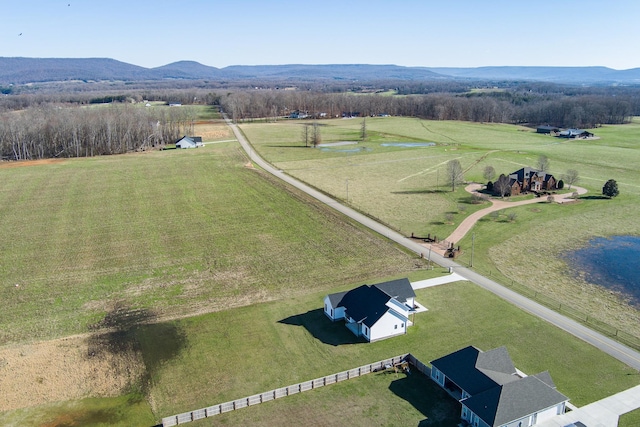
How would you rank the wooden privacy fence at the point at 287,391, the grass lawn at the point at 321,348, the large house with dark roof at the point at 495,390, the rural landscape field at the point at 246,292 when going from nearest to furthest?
the large house with dark roof at the point at 495,390 < the wooden privacy fence at the point at 287,391 < the rural landscape field at the point at 246,292 < the grass lawn at the point at 321,348

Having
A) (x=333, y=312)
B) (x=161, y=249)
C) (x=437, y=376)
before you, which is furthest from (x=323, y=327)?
(x=161, y=249)

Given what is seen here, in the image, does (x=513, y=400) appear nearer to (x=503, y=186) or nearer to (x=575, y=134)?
Result: (x=503, y=186)

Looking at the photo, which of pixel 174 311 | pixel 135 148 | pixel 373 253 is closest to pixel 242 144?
pixel 135 148

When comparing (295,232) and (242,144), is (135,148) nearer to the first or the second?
(242,144)

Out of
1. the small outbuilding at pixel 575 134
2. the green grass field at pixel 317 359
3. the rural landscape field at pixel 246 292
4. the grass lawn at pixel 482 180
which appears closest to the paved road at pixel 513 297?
the green grass field at pixel 317 359

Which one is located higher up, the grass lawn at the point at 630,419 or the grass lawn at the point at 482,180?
the grass lawn at the point at 482,180

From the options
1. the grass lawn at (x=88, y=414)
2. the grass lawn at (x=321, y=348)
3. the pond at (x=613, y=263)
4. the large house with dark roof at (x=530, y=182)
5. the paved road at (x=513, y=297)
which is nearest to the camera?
the grass lawn at (x=88, y=414)

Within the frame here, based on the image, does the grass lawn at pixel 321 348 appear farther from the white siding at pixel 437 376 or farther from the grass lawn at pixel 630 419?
the white siding at pixel 437 376

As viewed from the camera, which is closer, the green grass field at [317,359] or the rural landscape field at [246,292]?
the green grass field at [317,359]
